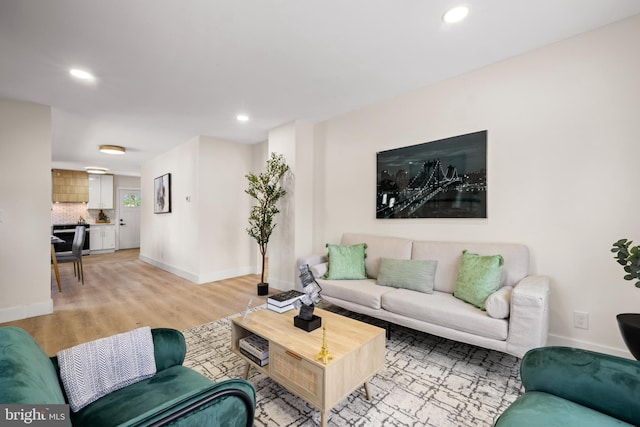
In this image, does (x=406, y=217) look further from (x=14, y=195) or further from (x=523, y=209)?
(x=14, y=195)

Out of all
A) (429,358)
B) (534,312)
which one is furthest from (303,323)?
(534,312)

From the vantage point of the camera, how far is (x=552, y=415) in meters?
1.02

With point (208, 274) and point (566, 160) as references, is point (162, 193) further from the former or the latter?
point (566, 160)

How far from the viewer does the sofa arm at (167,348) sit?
134cm

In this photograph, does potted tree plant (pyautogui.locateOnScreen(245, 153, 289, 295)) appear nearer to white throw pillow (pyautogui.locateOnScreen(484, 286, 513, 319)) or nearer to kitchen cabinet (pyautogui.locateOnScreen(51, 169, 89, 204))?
white throw pillow (pyautogui.locateOnScreen(484, 286, 513, 319))

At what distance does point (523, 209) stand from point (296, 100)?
2.63m

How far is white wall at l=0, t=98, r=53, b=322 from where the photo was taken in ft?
10.3

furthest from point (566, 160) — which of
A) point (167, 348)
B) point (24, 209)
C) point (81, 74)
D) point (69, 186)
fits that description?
point (69, 186)

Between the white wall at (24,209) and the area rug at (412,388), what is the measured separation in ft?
7.62

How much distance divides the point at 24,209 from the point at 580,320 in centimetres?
574

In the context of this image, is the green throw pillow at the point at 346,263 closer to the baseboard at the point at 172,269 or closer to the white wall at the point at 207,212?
the white wall at the point at 207,212

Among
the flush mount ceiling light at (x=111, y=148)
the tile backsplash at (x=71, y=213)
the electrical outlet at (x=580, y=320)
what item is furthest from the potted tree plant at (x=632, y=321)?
the tile backsplash at (x=71, y=213)

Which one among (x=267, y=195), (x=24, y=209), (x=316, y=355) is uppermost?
(x=267, y=195)

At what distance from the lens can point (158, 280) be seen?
16.1ft
